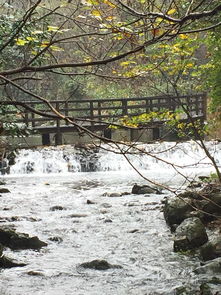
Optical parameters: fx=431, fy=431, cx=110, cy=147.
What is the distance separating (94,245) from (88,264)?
1075 mm

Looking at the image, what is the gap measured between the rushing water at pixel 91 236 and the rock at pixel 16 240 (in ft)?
0.48

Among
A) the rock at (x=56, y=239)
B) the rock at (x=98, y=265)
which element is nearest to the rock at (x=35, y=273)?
the rock at (x=98, y=265)

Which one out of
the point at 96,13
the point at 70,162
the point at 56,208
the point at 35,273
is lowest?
the point at 35,273

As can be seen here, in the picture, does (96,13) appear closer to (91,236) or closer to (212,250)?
(212,250)

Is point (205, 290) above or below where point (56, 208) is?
below

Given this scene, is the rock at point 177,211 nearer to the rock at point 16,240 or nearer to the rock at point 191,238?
the rock at point 191,238

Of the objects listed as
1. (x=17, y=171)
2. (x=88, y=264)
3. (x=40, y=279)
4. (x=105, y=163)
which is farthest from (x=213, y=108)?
(x=17, y=171)

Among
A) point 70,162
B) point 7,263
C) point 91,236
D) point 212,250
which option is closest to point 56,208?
point 91,236

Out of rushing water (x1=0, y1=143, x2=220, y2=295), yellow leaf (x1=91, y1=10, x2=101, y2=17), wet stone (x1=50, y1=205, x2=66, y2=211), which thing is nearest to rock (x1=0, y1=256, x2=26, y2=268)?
rushing water (x1=0, y1=143, x2=220, y2=295)

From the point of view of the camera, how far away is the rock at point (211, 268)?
16.8ft

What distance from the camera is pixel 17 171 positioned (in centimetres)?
1541

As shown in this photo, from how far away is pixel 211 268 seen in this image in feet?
17.0

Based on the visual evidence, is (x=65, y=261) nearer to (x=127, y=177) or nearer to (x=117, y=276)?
(x=117, y=276)

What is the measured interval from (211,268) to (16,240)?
9.59ft
